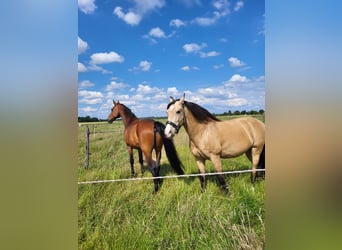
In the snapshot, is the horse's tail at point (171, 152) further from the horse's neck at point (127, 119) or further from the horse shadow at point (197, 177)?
the horse's neck at point (127, 119)

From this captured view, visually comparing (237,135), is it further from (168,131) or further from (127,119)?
(127,119)

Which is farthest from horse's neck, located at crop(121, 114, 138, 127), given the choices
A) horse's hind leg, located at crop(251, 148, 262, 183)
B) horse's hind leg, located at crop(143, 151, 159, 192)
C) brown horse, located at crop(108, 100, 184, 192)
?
horse's hind leg, located at crop(251, 148, 262, 183)

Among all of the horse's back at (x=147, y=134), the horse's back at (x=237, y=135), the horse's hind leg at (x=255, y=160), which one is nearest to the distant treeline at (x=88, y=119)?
the horse's back at (x=147, y=134)

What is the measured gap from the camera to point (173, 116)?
2.21 metres

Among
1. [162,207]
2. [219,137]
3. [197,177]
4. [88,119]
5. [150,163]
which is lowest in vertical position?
[162,207]

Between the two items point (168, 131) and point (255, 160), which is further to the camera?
point (255, 160)

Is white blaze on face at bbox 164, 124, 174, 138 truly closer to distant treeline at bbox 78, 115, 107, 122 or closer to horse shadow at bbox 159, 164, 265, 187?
horse shadow at bbox 159, 164, 265, 187

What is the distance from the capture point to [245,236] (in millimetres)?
2068

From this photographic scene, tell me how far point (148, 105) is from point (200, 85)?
0.46 m

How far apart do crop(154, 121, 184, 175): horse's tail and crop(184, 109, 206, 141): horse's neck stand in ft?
0.59

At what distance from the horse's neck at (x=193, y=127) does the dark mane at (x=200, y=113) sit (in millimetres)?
30

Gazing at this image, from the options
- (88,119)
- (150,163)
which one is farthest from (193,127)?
(88,119)

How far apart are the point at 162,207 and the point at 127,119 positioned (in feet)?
2.48
